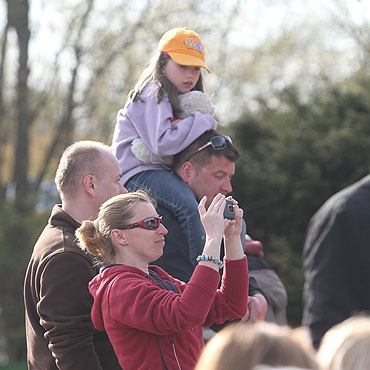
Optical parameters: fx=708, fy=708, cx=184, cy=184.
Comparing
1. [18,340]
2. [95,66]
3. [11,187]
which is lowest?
[18,340]

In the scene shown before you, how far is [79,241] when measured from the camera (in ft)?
10.9

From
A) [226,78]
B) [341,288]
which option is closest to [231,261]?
[341,288]

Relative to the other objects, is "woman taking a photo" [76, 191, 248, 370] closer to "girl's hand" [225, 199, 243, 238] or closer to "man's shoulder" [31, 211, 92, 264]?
"girl's hand" [225, 199, 243, 238]

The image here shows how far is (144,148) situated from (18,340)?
25.7 ft

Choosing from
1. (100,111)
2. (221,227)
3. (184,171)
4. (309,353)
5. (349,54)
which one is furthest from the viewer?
(349,54)

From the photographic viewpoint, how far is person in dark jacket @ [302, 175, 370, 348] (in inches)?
119

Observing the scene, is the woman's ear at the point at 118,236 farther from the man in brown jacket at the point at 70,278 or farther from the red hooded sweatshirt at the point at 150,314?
the man in brown jacket at the point at 70,278

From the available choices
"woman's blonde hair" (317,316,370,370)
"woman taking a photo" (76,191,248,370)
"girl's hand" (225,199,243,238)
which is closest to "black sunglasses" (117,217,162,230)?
"woman taking a photo" (76,191,248,370)

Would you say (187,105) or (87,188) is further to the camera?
(187,105)

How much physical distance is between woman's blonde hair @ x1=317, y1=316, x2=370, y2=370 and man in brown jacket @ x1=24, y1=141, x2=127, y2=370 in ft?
5.17

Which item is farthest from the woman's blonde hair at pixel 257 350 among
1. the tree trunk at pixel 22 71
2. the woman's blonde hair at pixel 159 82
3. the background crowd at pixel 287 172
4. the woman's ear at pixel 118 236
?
the tree trunk at pixel 22 71

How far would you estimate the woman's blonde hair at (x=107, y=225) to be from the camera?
3.05 meters

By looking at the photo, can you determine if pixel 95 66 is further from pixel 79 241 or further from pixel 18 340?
pixel 79 241

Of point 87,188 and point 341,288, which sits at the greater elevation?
point 87,188
